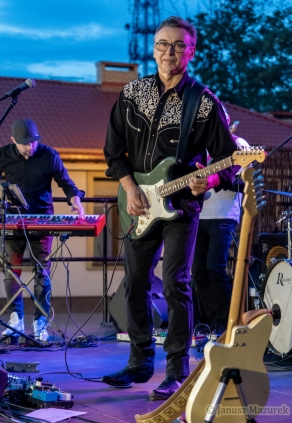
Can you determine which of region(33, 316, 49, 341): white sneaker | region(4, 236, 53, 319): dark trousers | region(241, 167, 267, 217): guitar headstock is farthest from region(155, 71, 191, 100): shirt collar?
region(33, 316, 49, 341): white sneaker

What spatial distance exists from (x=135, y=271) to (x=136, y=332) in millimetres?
407

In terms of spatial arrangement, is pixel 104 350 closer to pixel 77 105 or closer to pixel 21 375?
pixel 21 375

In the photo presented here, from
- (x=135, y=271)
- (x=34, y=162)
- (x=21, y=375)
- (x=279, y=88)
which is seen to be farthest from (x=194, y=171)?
(x=279, y=88)

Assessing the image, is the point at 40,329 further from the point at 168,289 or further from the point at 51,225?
the point at 168,289

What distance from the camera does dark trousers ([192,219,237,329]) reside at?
715cm

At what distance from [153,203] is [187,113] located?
1.97 feet

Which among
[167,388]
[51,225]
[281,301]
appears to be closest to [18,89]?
[51,225]

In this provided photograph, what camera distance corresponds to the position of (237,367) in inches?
138

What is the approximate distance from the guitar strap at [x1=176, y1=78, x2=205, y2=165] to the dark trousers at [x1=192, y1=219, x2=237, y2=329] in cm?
254

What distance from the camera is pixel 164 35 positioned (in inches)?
188

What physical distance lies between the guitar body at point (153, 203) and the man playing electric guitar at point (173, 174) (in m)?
0.04

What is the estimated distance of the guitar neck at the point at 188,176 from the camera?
4.34 meters

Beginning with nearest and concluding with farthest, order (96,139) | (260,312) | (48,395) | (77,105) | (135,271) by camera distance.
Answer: (260,312)
(48,395)
(135,271)
(96,139)
(77,105)

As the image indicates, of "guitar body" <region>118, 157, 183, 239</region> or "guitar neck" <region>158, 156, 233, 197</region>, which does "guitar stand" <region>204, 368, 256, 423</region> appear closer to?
"guitar neck" <region>158, 156, 233, 197</region>
